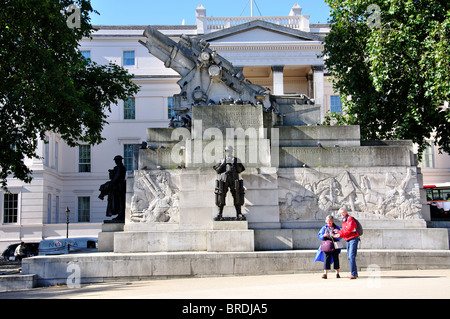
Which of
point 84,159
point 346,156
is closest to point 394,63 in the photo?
point 346,156

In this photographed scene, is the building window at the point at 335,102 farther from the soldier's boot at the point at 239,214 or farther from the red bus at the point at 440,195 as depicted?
the soldier's boot at the point at 239,214

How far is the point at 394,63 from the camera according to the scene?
83.3 ft

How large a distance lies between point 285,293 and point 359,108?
21.4 metres

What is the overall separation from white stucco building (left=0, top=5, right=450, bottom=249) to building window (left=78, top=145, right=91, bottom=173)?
107 mm

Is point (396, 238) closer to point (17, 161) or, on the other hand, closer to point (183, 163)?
point (183, 163)

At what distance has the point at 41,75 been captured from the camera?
21047mm

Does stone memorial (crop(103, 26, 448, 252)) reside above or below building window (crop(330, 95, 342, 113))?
below

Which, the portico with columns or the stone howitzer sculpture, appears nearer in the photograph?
the stone howitzer sculpture

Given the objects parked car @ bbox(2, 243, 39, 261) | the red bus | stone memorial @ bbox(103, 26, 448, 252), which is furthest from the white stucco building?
stone memorial @ bbox(103, 26, 448, 252)

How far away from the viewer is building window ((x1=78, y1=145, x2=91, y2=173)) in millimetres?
54219

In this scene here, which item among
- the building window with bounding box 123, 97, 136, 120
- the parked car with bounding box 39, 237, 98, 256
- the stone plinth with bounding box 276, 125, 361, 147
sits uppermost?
the building window with bounding box 123, 97, 136, 120

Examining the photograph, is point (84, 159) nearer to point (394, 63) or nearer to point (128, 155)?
point (128, 155)

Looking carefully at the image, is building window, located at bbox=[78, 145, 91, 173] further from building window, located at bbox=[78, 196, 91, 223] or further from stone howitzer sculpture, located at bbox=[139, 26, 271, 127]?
stone howitzer sculpture, located at bbox=[139, 26, 271, 127]

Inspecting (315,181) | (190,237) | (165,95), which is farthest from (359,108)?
(165,95)
